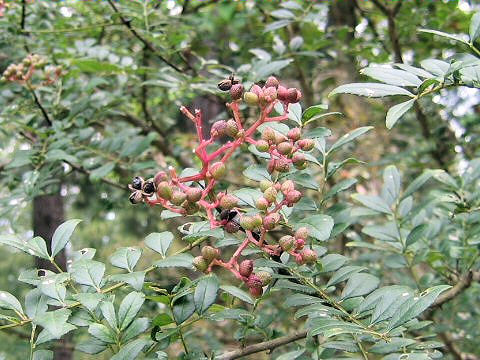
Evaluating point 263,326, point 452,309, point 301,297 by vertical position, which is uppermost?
point 301,297

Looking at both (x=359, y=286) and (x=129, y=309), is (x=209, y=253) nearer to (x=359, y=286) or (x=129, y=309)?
(x=129, y=309)

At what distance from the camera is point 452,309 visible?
1.75 meters

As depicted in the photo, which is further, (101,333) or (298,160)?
(298,160)

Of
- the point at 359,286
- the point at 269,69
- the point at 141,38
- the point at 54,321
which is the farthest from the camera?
the point at 141,38

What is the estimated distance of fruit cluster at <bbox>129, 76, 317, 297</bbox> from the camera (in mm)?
779

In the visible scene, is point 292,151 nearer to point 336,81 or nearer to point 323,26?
point 336,81

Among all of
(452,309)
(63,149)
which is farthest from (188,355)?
(452,309)

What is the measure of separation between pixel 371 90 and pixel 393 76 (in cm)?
5

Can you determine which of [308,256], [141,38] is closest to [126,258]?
[308,256]

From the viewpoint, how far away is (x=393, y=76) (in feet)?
2.62

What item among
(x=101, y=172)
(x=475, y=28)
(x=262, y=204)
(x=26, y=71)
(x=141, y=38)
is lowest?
(x=101, y=172)

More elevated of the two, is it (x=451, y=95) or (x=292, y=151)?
(x=292, y=151)

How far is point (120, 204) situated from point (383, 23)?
164 cm

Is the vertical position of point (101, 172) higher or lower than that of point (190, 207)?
lower
